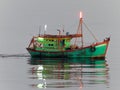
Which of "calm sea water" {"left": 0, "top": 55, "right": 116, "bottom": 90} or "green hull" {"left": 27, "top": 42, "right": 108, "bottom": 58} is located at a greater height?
"green hull" {"left": 27, "top": 42, "right": 108, "bottom": 58}

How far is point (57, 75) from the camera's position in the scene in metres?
83.0

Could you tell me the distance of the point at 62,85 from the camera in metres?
72.2

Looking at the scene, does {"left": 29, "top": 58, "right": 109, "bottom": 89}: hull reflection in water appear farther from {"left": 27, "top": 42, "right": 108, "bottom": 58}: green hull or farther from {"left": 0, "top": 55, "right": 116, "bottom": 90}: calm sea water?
{"left": 27, "top": 42, "right": 108, "bottom": 58}: green hull

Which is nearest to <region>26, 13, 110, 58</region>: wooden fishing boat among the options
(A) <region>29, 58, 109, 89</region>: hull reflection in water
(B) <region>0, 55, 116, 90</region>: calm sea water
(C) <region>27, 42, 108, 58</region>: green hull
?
(C) <region>27, 42, 108, 58</region>: green hull

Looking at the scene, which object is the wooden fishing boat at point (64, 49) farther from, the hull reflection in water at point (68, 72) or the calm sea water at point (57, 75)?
the calm sea water at point (57, 75)

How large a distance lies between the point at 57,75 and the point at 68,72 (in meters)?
4.16

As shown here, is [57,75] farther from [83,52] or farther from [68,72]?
[83,52]

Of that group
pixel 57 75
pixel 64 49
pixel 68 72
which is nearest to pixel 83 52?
pixel 64 49

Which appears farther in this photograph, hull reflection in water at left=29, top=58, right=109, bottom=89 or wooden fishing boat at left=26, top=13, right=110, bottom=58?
wooden fishing boat at left=26, top=13, right=110, bottom=58

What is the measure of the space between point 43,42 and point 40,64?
1666 centimetres

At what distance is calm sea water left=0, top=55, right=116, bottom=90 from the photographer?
235 feet

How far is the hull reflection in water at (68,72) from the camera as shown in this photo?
7411cm

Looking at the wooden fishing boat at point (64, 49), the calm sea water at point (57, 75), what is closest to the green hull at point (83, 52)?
the wooden fishing boat at point (64, 49)

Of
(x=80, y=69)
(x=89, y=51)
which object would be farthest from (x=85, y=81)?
(x=89, y=51)
